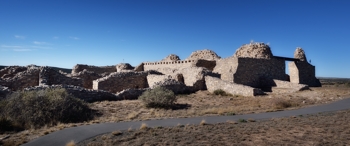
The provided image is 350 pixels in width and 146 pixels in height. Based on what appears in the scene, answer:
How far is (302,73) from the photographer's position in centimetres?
2464

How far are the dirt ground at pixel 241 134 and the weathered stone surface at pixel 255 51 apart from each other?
1556 centimetres

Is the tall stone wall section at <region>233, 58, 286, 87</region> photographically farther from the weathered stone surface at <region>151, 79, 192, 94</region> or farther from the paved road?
the paved road

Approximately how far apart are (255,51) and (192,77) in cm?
849

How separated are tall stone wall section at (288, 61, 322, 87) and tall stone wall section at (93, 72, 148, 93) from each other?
14.3 m

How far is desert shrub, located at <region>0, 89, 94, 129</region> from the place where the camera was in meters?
9.28

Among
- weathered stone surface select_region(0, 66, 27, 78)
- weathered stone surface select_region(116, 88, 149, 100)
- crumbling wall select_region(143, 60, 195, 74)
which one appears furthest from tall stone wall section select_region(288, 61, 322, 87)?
weathered stone surface select_region(0, 66, 27, 78)

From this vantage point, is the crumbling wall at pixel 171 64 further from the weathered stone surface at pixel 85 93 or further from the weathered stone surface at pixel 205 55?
the weathered stone surface at pixel 85 93

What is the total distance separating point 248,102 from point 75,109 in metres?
8.72

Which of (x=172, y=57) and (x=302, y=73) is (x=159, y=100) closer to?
(x=302, y=73)

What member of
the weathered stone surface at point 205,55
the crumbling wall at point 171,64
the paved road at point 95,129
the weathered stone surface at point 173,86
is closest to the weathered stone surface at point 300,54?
the weathered stone surface at point 205,55

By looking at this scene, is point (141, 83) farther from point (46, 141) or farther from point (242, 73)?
point (46, 141)

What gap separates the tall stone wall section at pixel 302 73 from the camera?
79.7 ft

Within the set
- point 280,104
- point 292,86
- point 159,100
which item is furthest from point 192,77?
point 280,104

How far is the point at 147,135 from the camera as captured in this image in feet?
23.0
